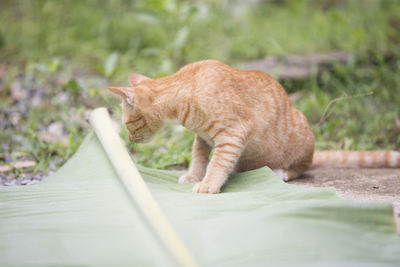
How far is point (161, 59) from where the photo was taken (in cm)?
518

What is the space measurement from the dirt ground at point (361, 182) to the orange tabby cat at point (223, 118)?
126 millimetres

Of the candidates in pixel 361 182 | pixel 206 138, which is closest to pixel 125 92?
pixel 206 138

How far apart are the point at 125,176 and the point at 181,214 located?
374mm

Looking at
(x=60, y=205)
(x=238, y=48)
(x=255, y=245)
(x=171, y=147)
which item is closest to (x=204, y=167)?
(x=171, y=147)

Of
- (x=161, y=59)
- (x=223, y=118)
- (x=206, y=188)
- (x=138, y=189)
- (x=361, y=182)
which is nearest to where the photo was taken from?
(x=138, y=189)

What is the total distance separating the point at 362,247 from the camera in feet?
4.40

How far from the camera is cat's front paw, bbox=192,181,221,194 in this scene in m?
2.16

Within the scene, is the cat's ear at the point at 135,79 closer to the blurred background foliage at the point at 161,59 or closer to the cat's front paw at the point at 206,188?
the blurred background foliage at the point at 161,59

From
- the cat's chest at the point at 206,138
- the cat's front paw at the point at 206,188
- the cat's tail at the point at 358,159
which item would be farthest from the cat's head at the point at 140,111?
the cat's tail at the point at 358,159

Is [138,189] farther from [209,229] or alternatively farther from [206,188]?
[206,188]

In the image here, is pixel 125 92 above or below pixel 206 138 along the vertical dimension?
above

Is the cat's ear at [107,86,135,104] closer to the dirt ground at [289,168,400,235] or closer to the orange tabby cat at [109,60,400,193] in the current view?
the orange tabby cat at [109,60,400,193]

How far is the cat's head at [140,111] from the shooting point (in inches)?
93.4

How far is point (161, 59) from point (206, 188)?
328 centimetres
